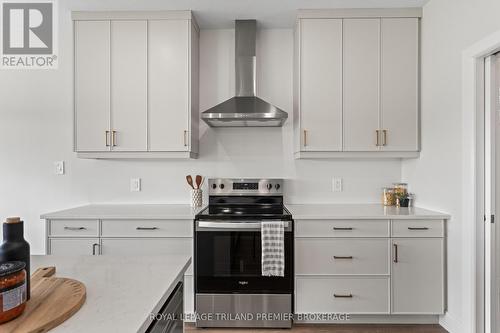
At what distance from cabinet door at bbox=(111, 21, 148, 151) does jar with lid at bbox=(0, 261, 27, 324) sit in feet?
6.68

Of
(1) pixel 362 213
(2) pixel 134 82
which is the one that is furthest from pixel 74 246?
(1) pixel 362 213

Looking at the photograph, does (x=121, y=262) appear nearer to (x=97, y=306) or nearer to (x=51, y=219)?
(x=97, y=306)

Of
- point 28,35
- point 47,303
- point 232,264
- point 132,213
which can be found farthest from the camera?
point 28,35

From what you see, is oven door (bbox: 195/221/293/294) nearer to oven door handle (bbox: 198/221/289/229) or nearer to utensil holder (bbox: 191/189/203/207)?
oven door handle (bbox: 198/221/289/229)

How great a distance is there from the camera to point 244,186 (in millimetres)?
3014

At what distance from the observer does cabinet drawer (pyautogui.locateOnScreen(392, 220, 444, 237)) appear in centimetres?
241

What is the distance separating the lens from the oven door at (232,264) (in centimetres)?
245

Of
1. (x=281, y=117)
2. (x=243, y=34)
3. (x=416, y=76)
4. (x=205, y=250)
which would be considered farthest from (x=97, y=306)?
(x=416, y=76)

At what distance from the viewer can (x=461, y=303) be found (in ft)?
7.38

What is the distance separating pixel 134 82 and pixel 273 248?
1818mm

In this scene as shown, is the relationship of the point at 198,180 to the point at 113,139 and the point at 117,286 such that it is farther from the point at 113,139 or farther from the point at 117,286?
the point at 117,286

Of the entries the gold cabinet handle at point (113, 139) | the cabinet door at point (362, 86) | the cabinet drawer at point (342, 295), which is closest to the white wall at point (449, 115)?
the cabinet door at point (362, 86)

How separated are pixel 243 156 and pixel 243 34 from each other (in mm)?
1123

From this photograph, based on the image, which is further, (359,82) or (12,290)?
(359,82)
